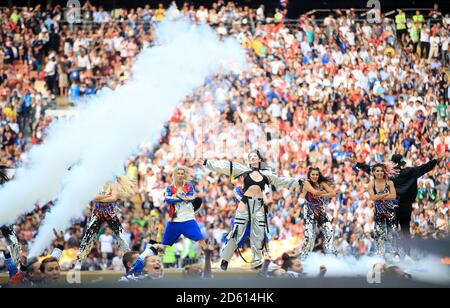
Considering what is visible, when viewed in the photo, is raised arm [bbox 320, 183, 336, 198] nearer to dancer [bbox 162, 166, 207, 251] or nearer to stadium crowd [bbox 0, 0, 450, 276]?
dancer [bbox 162, 166, 207, 251]

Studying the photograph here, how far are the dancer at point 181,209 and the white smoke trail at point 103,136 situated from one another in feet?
4.08

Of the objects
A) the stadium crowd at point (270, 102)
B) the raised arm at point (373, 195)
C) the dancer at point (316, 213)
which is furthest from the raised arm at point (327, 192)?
the stadium crowd at point (270, 102)

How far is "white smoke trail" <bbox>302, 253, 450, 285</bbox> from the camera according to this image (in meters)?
13.7

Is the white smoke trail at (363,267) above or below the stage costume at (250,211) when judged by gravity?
below

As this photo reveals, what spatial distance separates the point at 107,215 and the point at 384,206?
15.4 ft

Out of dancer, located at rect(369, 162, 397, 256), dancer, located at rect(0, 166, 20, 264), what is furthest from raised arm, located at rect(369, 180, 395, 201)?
dancer, located at rect(0, 166, 20, 264)

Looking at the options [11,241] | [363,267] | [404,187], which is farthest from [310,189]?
[11,241]

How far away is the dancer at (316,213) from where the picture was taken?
14.5 m

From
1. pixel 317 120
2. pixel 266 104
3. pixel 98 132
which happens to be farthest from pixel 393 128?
pixel 98 132

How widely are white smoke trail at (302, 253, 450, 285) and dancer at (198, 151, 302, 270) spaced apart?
94 centimetres

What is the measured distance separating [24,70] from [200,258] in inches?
372

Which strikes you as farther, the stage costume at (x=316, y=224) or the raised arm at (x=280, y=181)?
the stage costume at (x=316, y=224)

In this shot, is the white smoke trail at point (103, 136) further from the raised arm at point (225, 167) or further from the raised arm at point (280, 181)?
the raised arm at point (280, 181)

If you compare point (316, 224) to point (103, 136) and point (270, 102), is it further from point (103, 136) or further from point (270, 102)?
point (270, 102)
